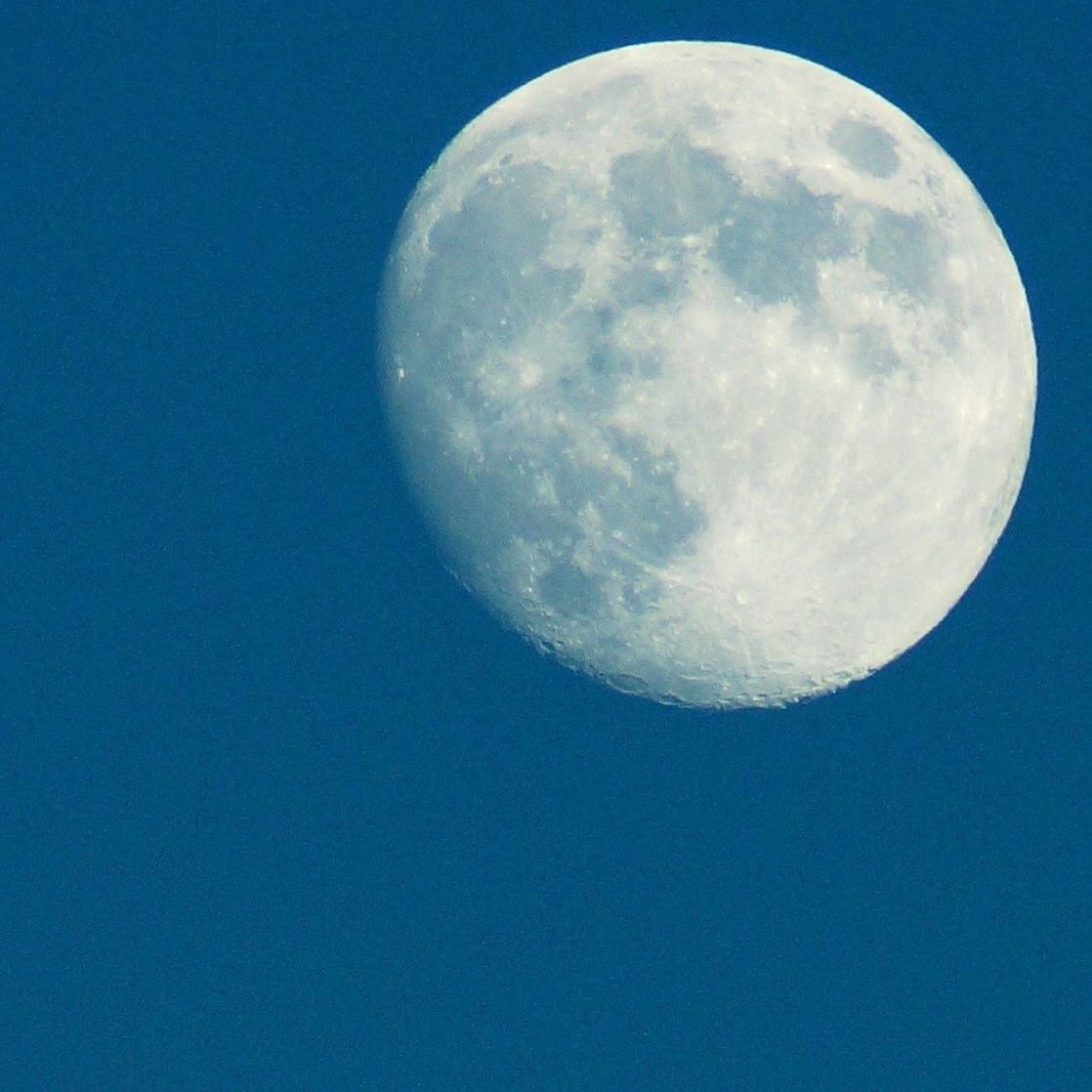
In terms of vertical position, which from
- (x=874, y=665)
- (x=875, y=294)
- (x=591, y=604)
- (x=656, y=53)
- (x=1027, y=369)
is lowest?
(x=591, y=604)

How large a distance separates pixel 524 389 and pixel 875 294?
9.05ft

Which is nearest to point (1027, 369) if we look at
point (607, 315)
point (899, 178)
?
point (899, 178)

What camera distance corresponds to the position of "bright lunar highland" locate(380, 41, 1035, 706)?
35.6ft

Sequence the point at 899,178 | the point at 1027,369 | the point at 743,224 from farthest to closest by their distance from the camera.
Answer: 1. the point at 1027,369
2. the point at 899,178
3. the point at 743,224

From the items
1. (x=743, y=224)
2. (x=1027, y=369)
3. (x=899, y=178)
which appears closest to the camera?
(x=743, y=224)

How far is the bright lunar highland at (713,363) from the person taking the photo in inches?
427

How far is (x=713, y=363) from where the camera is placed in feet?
35.3

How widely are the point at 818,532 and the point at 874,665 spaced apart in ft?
7.20

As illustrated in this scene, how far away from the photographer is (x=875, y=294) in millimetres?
10945

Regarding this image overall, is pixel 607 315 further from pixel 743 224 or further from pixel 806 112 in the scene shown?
pixel 806 112

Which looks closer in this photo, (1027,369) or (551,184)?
(551,184)

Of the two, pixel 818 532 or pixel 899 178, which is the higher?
pixel 899 178

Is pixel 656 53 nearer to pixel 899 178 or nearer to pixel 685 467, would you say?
pixel 899 178

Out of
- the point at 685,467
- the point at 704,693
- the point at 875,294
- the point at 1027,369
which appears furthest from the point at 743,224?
the point at 704,693
